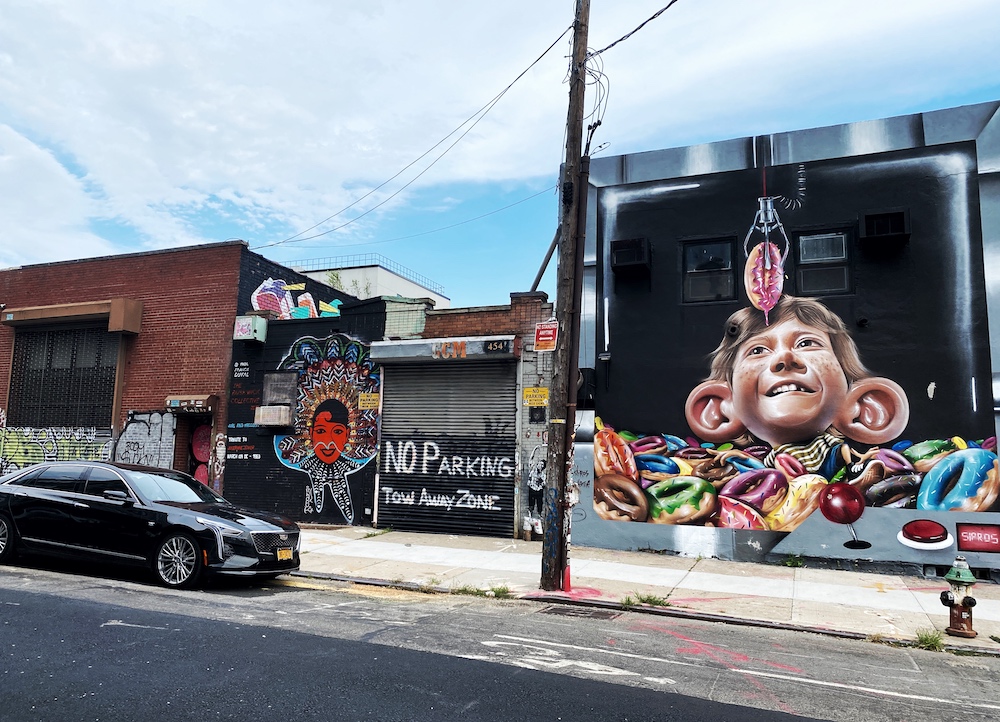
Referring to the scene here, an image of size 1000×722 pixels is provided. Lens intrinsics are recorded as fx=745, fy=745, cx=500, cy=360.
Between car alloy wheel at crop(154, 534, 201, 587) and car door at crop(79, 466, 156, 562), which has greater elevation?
car door at crop(79, 466, 156, 562)

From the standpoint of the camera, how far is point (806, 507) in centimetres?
1229

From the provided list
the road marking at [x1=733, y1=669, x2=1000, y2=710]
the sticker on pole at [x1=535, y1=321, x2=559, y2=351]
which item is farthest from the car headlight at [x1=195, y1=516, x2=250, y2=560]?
the road marking at [x1=733, y1=669, x2=1000, y2=710]

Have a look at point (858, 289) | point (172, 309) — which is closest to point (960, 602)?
point (858, 289)

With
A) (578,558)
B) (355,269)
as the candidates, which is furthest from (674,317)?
(355,269)

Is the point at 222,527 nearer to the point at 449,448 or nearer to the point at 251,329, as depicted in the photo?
the point at 449,448

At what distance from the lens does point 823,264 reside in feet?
41.9

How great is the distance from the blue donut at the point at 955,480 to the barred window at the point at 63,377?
18026 mm

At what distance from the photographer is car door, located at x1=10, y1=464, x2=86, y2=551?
962cm

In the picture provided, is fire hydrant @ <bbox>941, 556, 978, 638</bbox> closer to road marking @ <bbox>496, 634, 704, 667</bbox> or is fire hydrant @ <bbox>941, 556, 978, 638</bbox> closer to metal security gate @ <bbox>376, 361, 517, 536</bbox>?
road marking @ <bbox>496, 634, 704, 667</bbox>

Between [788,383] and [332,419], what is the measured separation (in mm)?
9474

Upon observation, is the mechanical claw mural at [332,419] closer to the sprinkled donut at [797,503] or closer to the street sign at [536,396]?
the street sign at [536,396]

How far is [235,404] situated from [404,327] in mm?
4693

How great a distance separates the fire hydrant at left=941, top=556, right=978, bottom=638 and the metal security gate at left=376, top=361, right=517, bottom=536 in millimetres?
8061

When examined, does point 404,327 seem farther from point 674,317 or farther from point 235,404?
point 674,317
